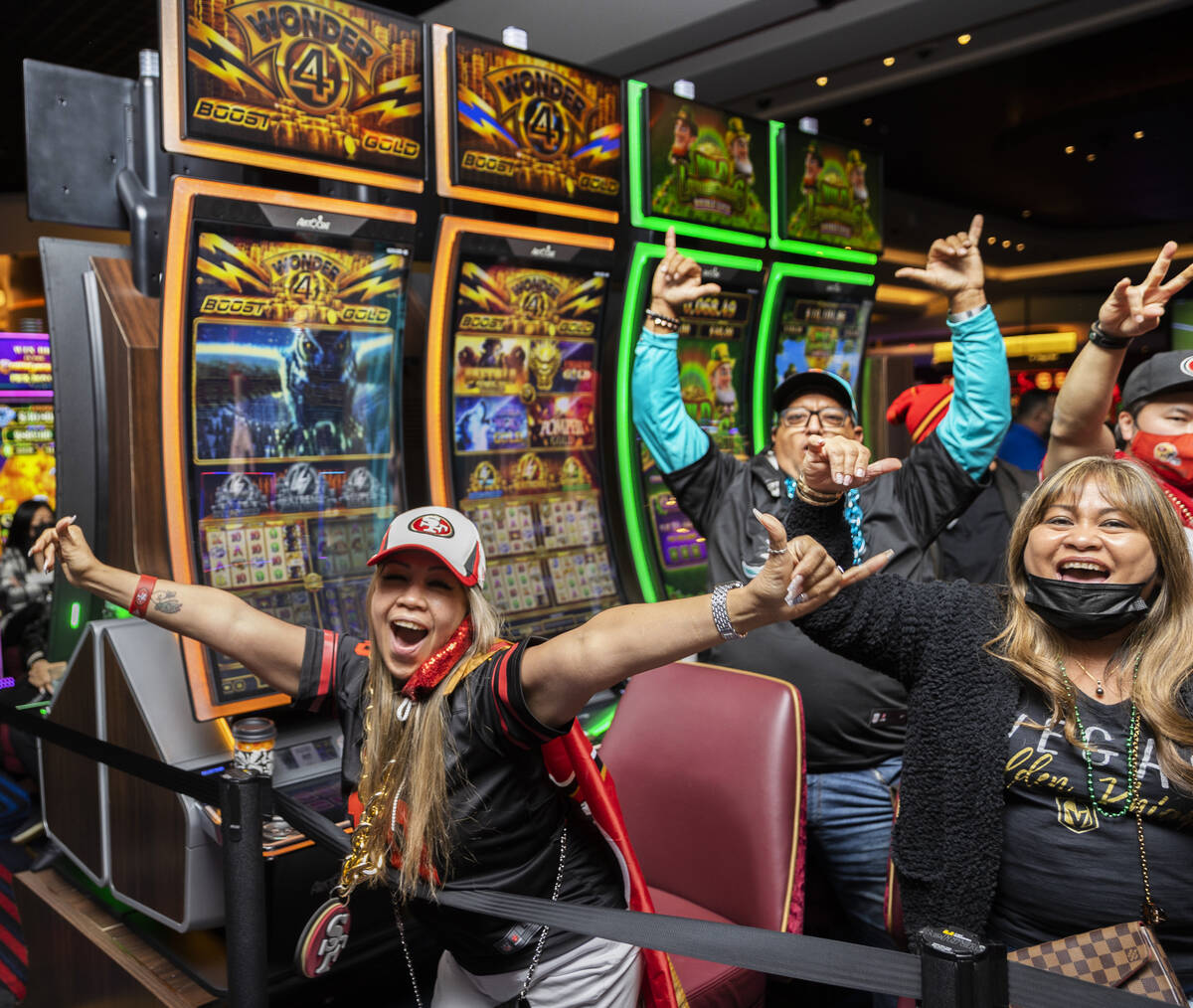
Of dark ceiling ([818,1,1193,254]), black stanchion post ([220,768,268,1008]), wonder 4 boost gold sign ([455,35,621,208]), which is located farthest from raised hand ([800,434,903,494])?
dark ceiling ([818,1,1193,254])

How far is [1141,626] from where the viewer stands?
1521 mm

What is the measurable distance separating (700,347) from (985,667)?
2.93 meters

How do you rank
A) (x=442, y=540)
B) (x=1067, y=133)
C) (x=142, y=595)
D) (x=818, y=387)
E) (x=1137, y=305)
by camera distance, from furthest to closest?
(x=1067, y=133)
(x=818, y=387)
(x=142, y=595)
(x=1137, y=305)
(x=442, y=540)

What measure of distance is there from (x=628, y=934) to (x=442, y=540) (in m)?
0.68

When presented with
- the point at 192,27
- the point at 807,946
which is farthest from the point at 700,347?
the point at 807,946

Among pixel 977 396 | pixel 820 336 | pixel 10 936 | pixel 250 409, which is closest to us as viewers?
pixel 977 396

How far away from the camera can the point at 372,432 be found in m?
3.11

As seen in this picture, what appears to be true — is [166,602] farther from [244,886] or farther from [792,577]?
[792,577]

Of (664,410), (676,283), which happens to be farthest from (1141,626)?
(676,283)

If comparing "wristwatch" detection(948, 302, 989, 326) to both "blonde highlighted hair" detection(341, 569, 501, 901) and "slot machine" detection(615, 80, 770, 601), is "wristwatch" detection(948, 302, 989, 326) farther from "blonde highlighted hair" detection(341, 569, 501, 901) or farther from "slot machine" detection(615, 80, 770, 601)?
"slot machine" detection(615, 80, 770, 601)

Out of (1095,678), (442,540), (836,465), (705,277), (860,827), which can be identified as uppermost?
(705,277)

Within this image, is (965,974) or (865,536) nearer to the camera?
(965,974)

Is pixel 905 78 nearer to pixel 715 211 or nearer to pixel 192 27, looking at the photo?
pixel 715 211

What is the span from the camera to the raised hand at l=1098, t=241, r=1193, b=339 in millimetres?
1824
